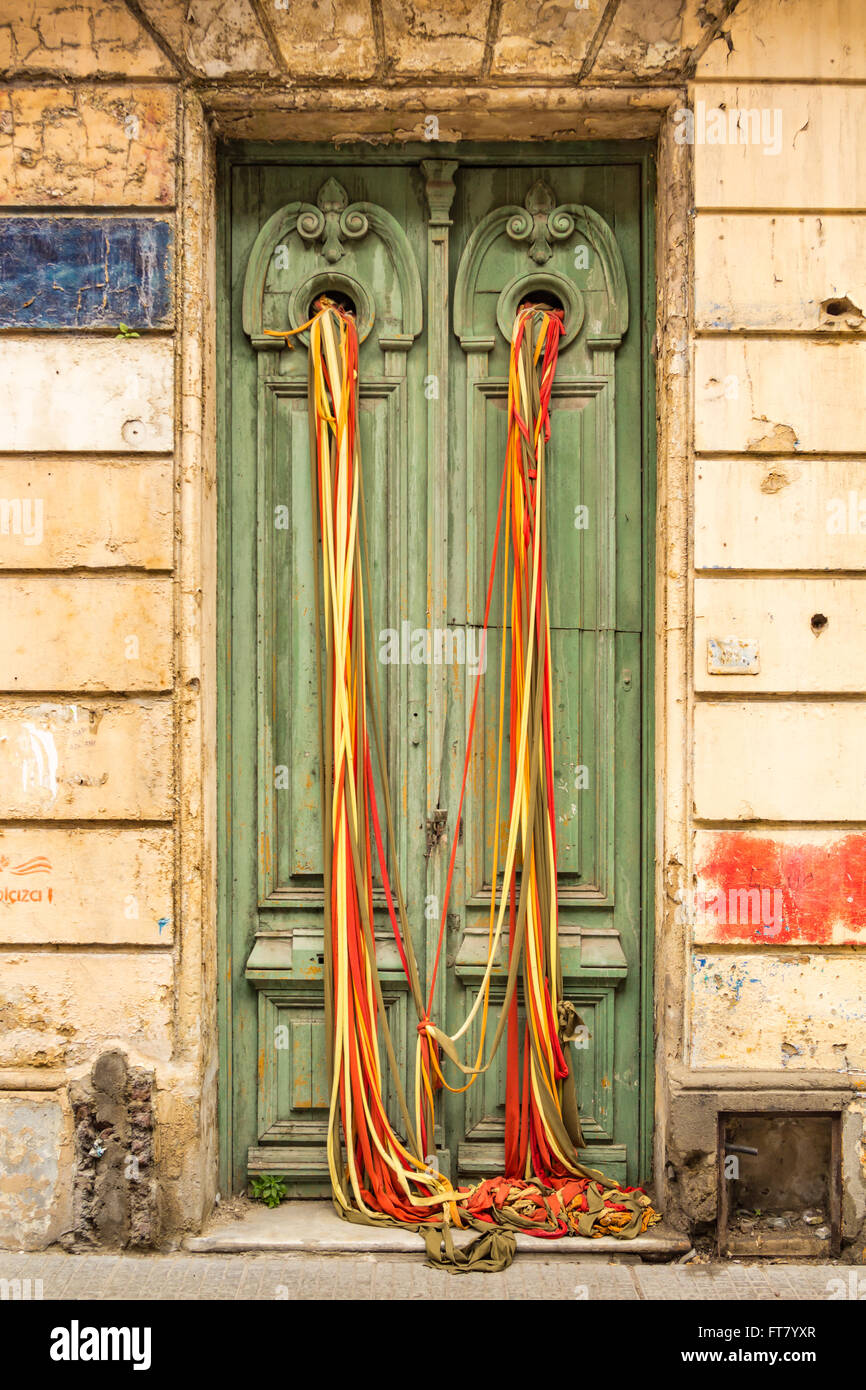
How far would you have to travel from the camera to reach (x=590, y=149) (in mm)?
3213

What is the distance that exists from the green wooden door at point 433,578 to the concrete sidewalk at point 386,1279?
1.17ft

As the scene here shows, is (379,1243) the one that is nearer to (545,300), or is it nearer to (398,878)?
(398,878)

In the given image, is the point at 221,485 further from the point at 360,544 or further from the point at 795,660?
the point at 795,660

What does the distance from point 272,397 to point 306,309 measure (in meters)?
0.31

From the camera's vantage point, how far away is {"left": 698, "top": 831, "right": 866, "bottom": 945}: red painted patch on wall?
302cm

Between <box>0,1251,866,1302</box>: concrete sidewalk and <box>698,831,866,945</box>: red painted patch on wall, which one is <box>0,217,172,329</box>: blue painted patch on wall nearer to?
<box>698,831,866,945</box>: red painted patch on wall

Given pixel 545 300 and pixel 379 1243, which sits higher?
pixel 545 300

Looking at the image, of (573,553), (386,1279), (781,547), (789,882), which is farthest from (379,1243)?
(781,547)

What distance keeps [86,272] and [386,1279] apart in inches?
125

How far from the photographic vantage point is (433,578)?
3.21 m

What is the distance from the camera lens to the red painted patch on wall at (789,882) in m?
3.02
